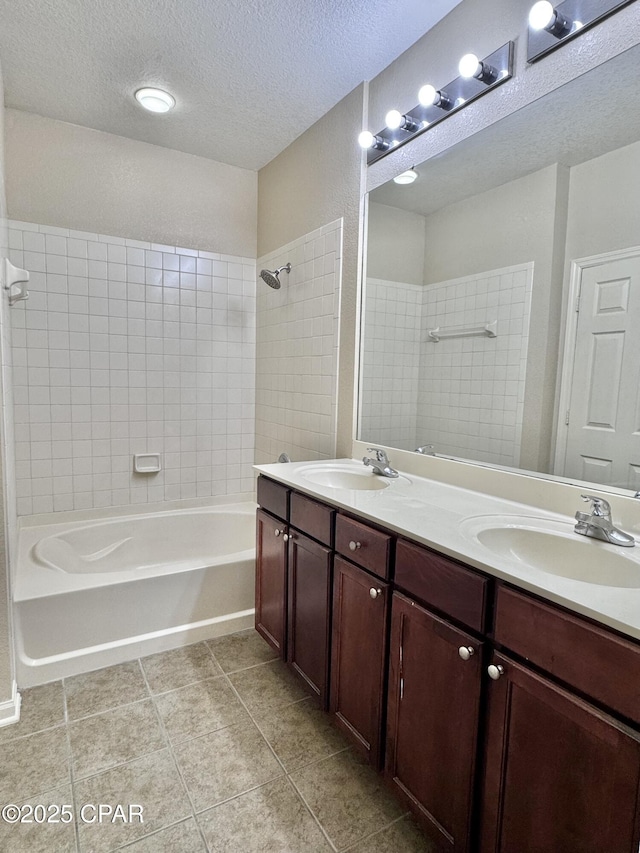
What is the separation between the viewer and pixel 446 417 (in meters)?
1.83

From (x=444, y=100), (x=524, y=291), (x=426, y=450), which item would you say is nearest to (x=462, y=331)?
(x=524, y=291)

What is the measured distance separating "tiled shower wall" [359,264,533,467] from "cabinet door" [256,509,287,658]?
63 cm

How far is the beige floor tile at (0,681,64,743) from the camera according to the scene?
5.35 feet

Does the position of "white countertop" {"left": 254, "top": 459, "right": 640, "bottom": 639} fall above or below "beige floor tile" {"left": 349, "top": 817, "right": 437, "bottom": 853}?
above

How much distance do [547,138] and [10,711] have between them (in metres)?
2.68

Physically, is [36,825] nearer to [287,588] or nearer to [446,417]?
[287,588]

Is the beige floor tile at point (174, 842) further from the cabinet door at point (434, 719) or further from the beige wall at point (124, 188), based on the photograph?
the beige wall at point (124, 188)

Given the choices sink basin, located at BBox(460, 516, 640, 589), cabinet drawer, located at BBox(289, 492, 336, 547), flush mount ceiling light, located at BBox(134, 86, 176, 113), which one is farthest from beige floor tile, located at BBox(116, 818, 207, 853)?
flush mount ceiling light, located at BBox(134, 86, 176, 113)

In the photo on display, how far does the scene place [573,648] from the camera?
82cm

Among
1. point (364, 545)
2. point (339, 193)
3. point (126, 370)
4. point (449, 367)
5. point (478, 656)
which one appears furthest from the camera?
point (126, 370)

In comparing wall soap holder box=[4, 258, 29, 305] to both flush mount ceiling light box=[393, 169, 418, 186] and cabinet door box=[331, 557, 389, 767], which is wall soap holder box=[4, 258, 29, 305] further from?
cabinet door box=[331, 557, 389, 767]

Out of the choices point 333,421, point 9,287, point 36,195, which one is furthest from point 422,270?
point 36,195

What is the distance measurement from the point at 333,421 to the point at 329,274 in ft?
2.46

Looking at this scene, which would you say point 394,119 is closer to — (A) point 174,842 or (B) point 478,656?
(B) point 478,656
